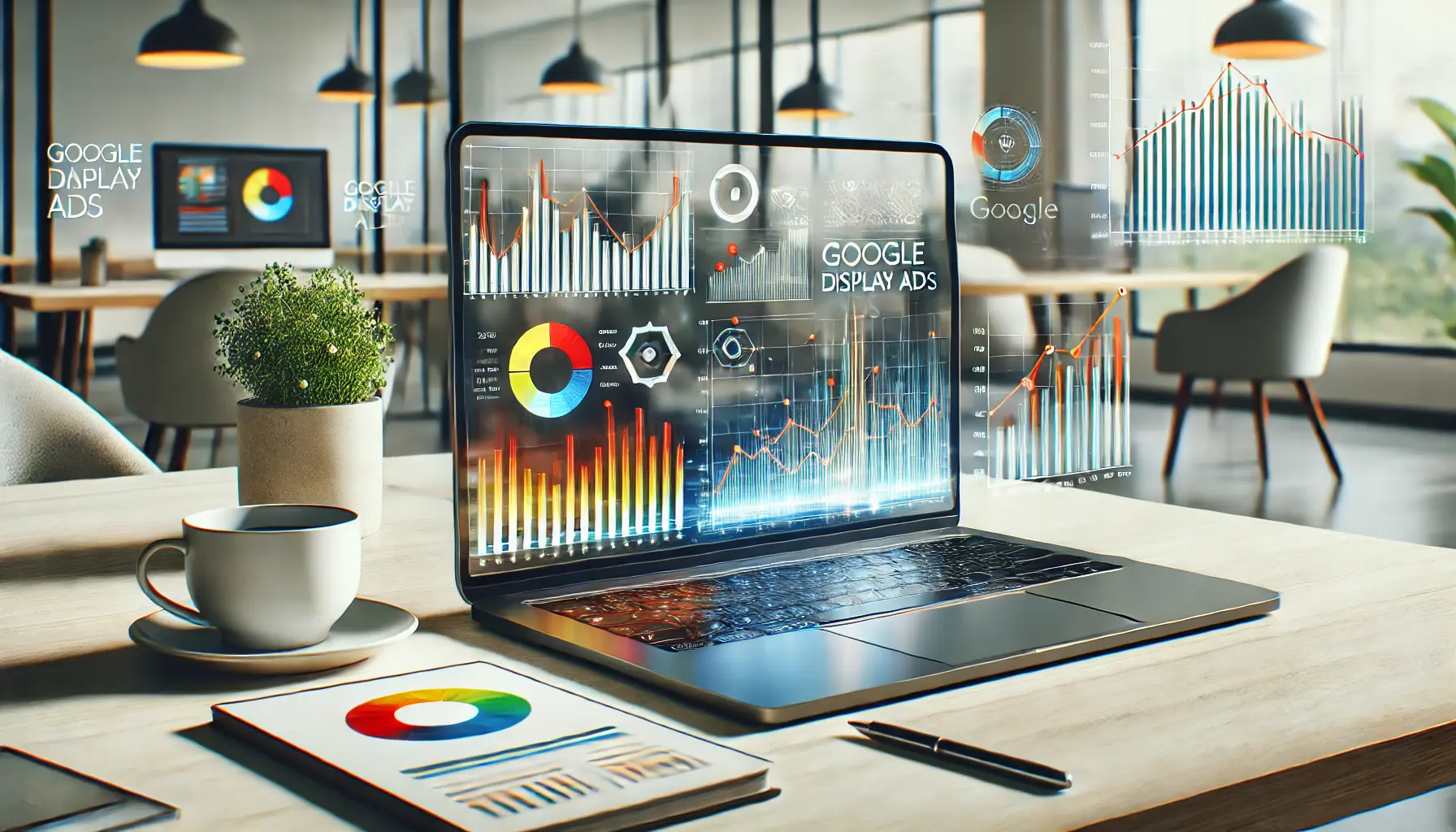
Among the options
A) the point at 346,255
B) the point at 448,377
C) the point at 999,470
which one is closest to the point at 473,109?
the point at 346,255

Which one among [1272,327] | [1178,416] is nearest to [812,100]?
[1178,416]

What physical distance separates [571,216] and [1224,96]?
92 centimetres

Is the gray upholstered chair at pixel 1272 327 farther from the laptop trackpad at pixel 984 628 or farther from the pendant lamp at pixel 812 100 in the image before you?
the laptop trackpad at pixel 984 628

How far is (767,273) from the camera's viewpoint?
93cm

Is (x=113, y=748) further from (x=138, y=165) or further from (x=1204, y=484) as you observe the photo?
(x=1204, y=484)

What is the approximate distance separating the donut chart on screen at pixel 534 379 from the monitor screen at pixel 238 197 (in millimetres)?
3977

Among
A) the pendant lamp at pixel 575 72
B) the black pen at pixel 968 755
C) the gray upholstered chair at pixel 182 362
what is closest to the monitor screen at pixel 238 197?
the gray upholstered chair at pixel 182 362

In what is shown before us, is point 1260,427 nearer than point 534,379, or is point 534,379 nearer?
point 534,379

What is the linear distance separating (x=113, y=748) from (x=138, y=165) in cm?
423

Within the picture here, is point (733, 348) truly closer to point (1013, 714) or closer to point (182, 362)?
point (1013, 714)

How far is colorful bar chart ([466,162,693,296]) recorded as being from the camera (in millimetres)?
822

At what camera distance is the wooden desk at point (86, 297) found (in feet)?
12.8

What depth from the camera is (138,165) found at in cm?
436

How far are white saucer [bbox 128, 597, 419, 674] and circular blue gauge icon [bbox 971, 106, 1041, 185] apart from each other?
700 mm
